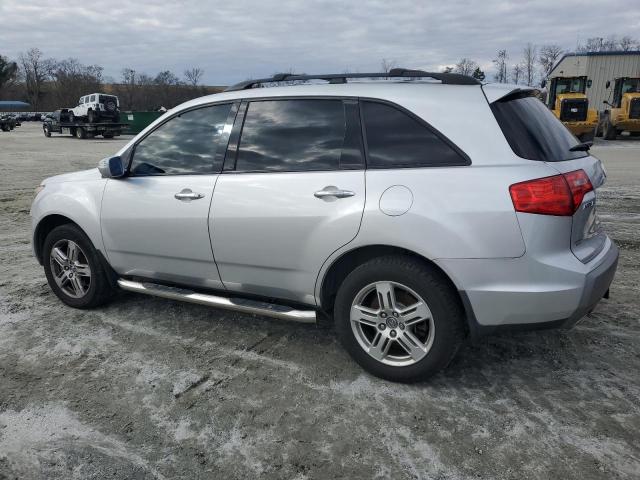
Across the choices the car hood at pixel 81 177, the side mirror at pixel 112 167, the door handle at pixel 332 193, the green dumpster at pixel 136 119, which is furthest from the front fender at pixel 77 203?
the green dumpster at pixel 136 119

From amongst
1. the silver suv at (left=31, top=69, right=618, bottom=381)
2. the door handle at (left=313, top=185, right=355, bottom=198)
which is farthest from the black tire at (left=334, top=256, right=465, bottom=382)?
the door handle at (left=313, top=185, right=355, bottom=198)

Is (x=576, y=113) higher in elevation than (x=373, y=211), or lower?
higher

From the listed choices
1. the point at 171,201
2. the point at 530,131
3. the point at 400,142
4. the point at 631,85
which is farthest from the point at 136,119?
the point at 530,131

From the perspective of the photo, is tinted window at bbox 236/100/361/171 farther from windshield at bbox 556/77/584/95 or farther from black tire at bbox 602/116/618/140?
windshield at bbox 556/77/584/95

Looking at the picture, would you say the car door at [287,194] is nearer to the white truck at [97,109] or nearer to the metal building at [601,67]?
the white truck at [97,109]

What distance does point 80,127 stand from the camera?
3253cm

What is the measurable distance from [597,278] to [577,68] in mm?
41009

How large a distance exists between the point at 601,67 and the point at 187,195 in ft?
138

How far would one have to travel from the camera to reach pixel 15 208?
920 centimetres

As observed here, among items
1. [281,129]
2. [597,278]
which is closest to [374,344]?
[597,278]

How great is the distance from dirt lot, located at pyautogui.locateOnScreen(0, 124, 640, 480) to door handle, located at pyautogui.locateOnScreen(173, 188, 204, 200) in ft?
3.52

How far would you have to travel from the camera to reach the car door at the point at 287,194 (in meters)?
3.12

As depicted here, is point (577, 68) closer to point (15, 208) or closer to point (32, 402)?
point (15, 208)

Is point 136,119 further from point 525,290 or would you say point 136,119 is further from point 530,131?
point 525,290
